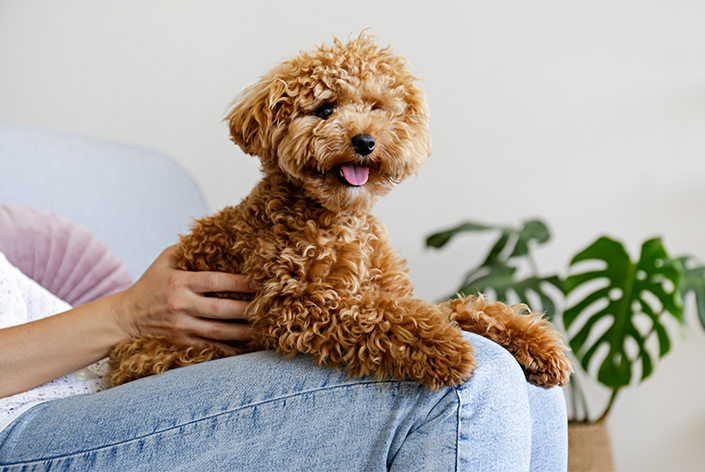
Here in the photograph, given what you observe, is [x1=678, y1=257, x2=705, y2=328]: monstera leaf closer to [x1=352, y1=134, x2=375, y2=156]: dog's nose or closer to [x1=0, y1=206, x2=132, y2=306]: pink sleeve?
[x1=352, y1=134, x2=375, y2=156]: dog's nose

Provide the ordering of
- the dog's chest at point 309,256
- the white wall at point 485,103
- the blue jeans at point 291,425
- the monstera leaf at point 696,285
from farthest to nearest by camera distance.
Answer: the white wall at point 485,103, the monstera leaf at point 696,285, the dog's chest at point 309,256, the blue jeans at point 291,425

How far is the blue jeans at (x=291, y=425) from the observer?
0.69m

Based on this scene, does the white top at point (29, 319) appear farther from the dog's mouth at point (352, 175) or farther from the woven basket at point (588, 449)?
the woven basket at point (588, 449)

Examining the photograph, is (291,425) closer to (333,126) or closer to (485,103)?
(333,126)

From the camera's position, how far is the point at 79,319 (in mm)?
957

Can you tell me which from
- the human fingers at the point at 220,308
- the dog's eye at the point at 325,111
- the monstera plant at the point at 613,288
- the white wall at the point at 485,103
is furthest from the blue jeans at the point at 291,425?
the white wall at the point at 485,103

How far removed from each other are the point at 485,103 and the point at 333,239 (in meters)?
1.32

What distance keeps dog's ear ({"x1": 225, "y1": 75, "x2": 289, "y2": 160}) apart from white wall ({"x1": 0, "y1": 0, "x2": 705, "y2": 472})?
1187mm

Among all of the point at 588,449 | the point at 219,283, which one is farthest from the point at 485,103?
the point at 219,283

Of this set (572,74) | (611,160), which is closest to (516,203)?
(611,160)

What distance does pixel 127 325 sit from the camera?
97 centimetres

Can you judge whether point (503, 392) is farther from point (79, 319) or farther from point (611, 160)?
point (611, 160)

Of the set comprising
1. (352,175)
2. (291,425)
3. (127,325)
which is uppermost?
(352,175)

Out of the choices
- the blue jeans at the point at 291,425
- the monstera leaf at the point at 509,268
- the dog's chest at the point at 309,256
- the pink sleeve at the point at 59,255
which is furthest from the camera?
the monstera leaf at the point at 509,268
